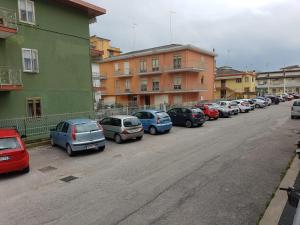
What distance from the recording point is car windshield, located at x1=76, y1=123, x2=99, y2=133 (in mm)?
10969

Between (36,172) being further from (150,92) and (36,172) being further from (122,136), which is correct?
(150,92)

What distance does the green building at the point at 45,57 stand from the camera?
48.4 feet

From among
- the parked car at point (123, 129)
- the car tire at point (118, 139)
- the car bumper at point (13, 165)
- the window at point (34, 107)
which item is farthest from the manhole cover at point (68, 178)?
the window at point (34, 107)

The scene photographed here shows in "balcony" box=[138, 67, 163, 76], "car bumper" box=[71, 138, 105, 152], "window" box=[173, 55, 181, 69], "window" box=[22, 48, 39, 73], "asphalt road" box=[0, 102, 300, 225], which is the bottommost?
"asphalt road" box=[0, 102, 300, 225]

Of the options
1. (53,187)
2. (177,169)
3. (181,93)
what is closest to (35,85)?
(53,187)

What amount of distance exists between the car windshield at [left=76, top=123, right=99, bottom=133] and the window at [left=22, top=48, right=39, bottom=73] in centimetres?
751

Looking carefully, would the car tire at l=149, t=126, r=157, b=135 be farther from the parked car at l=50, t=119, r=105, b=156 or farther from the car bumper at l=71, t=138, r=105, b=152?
the car bumper at l=71, t=138, r=105, b=152

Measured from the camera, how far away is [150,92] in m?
40.9

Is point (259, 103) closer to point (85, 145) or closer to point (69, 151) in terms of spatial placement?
point (85, 145)

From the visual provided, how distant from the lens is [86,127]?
36.7 feet

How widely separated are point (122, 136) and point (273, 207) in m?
9.30

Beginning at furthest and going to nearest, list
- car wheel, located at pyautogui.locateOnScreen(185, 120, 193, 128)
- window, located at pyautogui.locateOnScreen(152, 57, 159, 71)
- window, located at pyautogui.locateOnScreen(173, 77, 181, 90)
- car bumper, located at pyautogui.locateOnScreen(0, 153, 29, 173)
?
window, located at pyautogui.locateOnScreen(152, 57, 159, 71) < window, located at pyautogui.locateOnScreen(173, 77, 181, 90) < car wheel, located at pyautogui.locateOnScreen(185, 120, 193, 128) < car bumper, located at pyautogui.locateOnScreen(0, 153, 29, 173)

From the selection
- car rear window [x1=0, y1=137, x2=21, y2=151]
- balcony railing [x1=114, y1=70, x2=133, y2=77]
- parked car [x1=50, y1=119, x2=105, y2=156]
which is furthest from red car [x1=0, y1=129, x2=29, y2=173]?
balcony railing [x1=114, y1=70, x2=133, y2=77]

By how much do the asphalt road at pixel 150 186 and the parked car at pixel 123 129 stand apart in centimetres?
189
